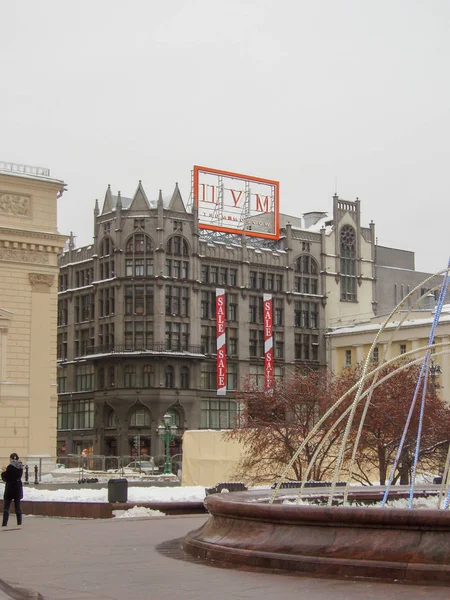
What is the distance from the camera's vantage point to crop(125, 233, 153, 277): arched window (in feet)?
268

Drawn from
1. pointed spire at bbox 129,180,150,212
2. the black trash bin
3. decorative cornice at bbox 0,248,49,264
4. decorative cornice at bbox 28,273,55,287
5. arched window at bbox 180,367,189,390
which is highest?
pointed spire at bbox 129,180,150,212

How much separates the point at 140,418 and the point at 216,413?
7.03 meters

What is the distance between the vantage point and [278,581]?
10.9m

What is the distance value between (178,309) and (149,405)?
854 cm

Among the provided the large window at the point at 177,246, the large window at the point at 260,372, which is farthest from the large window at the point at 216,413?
the large window at the point at 177,246

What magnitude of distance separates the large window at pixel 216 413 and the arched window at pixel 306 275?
43.5ft

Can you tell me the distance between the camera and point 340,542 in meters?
11.4

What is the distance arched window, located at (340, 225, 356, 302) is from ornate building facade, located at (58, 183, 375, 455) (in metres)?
0.30

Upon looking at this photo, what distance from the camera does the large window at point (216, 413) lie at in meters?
82.4

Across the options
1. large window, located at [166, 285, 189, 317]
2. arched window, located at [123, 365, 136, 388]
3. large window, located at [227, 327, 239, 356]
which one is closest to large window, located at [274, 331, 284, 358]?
large window, located at [227, 327, 239, 356]

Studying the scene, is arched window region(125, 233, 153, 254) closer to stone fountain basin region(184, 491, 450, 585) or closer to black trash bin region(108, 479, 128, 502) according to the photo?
black trash bin region(108, 479, 128, 502)

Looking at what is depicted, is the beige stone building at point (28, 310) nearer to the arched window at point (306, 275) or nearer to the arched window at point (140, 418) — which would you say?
the arched window at point (140, 418)

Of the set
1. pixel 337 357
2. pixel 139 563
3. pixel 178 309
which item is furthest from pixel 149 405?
pixel 139 563

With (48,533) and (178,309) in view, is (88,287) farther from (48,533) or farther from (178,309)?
(48,533)
